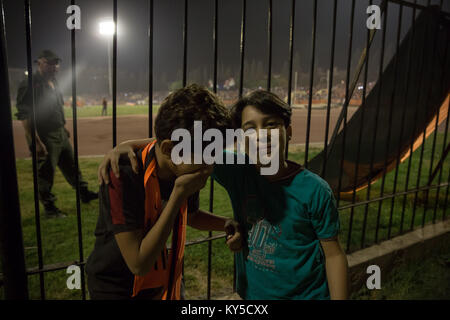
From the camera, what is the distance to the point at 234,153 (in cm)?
158

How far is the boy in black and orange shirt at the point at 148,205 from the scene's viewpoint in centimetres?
114

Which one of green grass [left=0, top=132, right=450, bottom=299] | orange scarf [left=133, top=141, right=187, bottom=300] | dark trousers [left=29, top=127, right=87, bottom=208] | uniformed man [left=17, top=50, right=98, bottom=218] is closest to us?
orange scarf [left=133, top=141, right=187, bottom=300]

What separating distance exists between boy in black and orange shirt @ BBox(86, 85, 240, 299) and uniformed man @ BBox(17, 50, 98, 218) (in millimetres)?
3034

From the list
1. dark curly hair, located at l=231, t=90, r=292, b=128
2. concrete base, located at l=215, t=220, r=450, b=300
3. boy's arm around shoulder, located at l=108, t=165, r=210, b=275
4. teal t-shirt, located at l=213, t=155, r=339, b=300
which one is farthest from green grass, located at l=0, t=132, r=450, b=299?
dark curly hair, located at l=231, t=90, r=292, b=128

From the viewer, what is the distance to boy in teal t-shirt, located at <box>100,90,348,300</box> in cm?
137

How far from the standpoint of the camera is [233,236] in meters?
1.50

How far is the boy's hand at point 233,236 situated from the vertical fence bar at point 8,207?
965 millimetres

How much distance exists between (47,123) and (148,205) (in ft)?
12.1

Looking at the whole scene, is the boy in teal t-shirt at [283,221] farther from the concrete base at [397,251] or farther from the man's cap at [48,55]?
the man's cap at [48,55]

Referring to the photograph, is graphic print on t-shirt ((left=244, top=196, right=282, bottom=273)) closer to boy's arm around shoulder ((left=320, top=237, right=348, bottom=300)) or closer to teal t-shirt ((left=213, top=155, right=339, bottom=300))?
teal t-shirt ((left=213, top=155, right=339, bottom=300))

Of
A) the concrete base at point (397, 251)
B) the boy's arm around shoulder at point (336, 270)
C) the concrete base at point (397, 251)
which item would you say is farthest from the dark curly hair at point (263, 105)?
the concrete base at point (397, 251)

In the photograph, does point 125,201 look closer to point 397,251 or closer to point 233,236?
point 233,236
